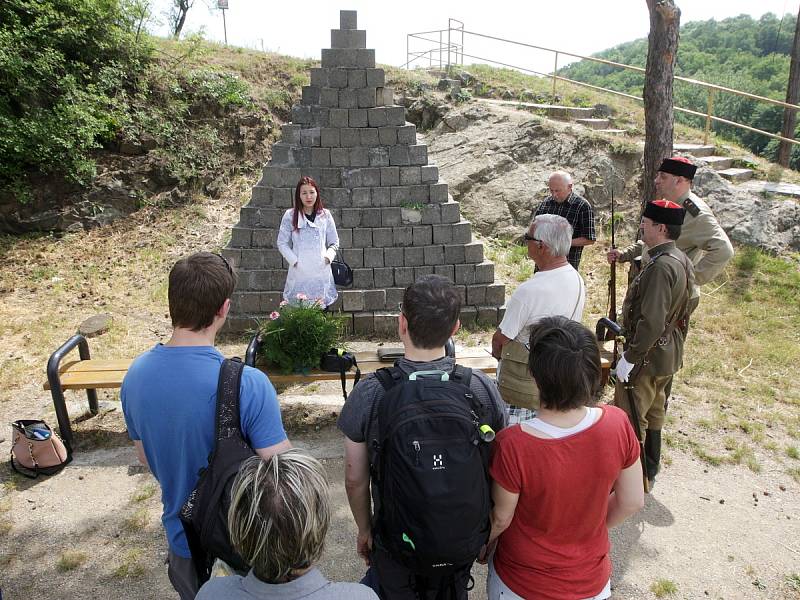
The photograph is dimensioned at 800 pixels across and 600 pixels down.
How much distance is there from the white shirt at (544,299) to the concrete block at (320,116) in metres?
4.92

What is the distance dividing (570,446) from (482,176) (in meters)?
10.0

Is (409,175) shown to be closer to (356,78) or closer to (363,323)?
(356,78)

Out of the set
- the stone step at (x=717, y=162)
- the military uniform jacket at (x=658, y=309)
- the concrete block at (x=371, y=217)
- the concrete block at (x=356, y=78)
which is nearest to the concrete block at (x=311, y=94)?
the concrete block at (x=356, y=78)

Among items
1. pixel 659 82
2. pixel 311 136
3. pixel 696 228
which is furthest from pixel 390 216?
pixel 696 228

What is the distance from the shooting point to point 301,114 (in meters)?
7.28

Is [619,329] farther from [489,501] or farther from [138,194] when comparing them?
[138,194]

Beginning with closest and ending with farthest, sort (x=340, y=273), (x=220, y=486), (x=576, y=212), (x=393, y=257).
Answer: (x=220, y=486)
(x=576, y=212)
(x=340, y=273)
(x=393, y=257)

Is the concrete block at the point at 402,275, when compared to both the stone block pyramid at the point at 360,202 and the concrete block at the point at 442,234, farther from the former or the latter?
the concrete block at the point at 442,234

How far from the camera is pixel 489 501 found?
1.95 m

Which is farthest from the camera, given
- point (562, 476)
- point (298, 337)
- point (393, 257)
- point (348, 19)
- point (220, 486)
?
point (393, 257)

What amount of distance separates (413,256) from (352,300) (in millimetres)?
1015

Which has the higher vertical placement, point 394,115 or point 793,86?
point 793,86

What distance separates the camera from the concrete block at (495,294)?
7617 millimetres

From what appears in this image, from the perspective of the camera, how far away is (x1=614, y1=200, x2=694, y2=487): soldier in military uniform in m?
3.63
